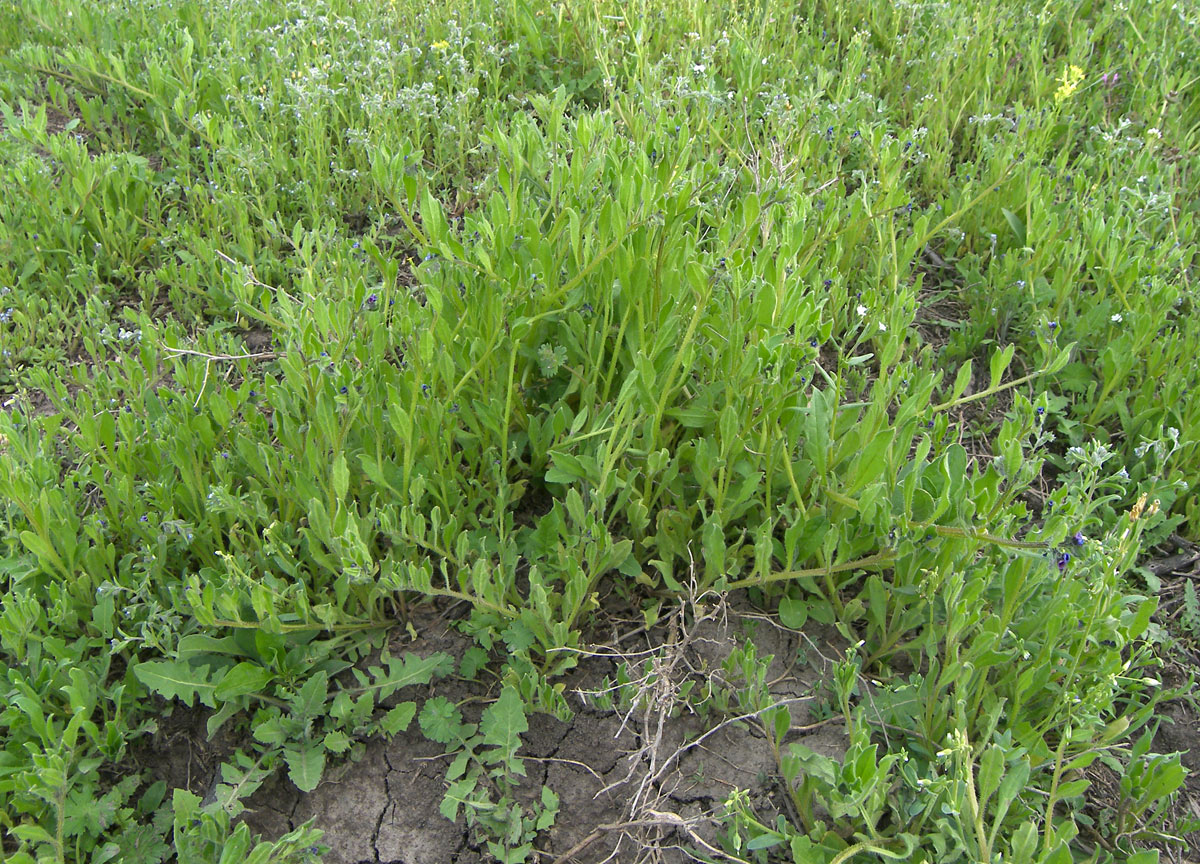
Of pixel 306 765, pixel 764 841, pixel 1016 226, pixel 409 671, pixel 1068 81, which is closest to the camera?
pixel 764 841

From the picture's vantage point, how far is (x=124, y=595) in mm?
2553

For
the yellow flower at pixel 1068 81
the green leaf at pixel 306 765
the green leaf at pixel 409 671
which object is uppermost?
the yellow flower at pixel 1068 81

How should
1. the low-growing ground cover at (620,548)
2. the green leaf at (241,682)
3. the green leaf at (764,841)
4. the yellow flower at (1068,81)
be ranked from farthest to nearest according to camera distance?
the yellow flower at (1068,81)
the green leaf at (241,682)
the low-growing ground cover at (620,548)
the green leaf at (764,841)

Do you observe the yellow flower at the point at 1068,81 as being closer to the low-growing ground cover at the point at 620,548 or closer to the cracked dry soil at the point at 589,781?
the low-growing ground cover at the point at 620,548

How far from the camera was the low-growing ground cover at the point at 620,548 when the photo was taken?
211 centimetres

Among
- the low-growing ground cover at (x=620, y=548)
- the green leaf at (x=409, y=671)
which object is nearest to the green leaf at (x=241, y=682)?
the low-growing ground cover at (x=620, y=548)

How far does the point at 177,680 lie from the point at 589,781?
103cm

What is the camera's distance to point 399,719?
226 centimetres

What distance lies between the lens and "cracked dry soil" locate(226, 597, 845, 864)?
2.12m

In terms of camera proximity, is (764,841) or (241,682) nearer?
(764,841)

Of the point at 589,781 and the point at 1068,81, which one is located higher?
the point at 1068,81

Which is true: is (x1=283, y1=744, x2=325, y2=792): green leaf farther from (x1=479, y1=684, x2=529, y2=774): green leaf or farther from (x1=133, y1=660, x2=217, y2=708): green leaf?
(x1=479, y1=684, x2=529, y2=774): green leaf

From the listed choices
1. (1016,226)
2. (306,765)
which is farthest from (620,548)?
(1016,226)

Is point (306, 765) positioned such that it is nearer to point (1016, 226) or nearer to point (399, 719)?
point (399, 719)
